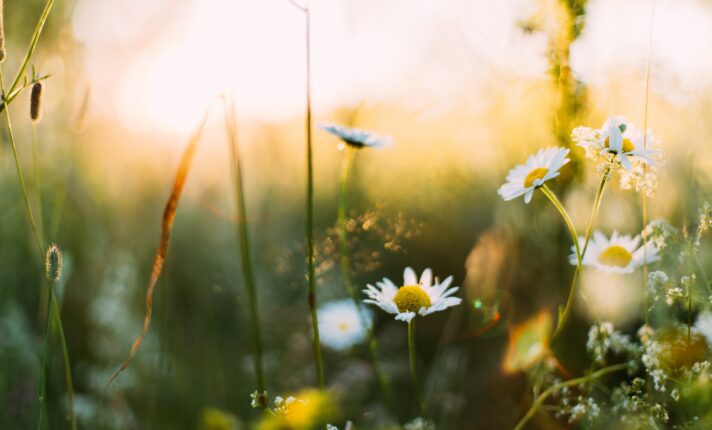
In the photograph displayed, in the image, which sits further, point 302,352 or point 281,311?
point 281,311

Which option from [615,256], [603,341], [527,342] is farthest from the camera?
[527,342]

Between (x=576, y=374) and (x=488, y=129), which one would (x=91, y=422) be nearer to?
(x=576, y=374)

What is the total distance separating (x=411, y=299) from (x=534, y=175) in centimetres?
24

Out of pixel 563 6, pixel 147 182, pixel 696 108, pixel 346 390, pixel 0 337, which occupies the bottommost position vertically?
pixel 346 390

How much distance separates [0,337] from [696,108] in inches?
64.2

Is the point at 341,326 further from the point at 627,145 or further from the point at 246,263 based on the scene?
the point at 246,263

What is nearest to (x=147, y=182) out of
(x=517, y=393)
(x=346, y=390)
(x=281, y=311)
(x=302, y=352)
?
(x=281, y=311)

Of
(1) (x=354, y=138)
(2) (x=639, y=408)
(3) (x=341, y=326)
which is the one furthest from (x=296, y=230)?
(2) (x=639, y=408)

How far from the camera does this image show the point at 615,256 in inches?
39.9

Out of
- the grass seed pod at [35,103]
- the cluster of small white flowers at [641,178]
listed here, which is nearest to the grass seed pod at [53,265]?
the grass seed pod at [35,103]

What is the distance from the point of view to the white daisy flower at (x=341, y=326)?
1.52 meters

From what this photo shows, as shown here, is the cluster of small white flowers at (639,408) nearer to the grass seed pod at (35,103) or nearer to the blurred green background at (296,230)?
the blurred green background at (296,230)

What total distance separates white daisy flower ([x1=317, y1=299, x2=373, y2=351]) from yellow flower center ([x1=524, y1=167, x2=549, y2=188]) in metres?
0.69

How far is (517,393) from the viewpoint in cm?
149
